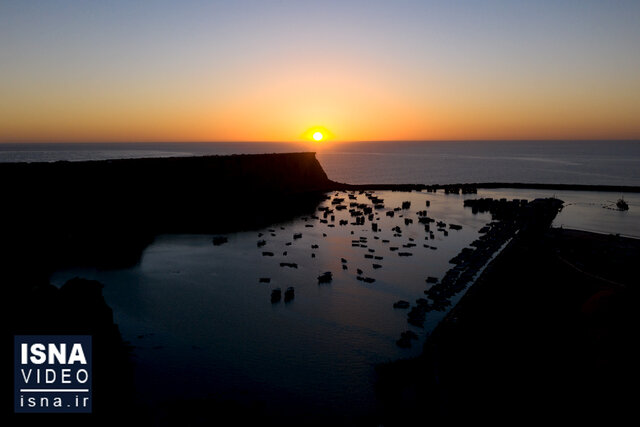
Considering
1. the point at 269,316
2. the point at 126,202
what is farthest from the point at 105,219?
the point at 269,316

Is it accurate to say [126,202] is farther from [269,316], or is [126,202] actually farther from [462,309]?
[462,309]

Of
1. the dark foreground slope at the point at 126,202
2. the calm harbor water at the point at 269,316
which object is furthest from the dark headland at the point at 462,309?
the calm harbor water at the point at 269,316

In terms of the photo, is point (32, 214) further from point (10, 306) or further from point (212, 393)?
point (212, 393)

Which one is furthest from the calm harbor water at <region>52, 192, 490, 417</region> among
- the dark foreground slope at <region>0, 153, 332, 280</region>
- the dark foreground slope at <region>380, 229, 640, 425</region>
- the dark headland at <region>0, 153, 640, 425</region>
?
the dark foreground slope at <region>0, 153, 332, 280</region>

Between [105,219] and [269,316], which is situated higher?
[105,219]

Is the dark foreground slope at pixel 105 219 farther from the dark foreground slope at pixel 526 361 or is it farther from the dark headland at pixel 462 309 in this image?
the dark foreground slope at pixel 526 361

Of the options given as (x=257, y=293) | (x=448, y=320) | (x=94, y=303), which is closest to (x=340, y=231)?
(x=257, y=293)

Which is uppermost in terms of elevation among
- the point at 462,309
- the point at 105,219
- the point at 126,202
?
the point at 126,202
